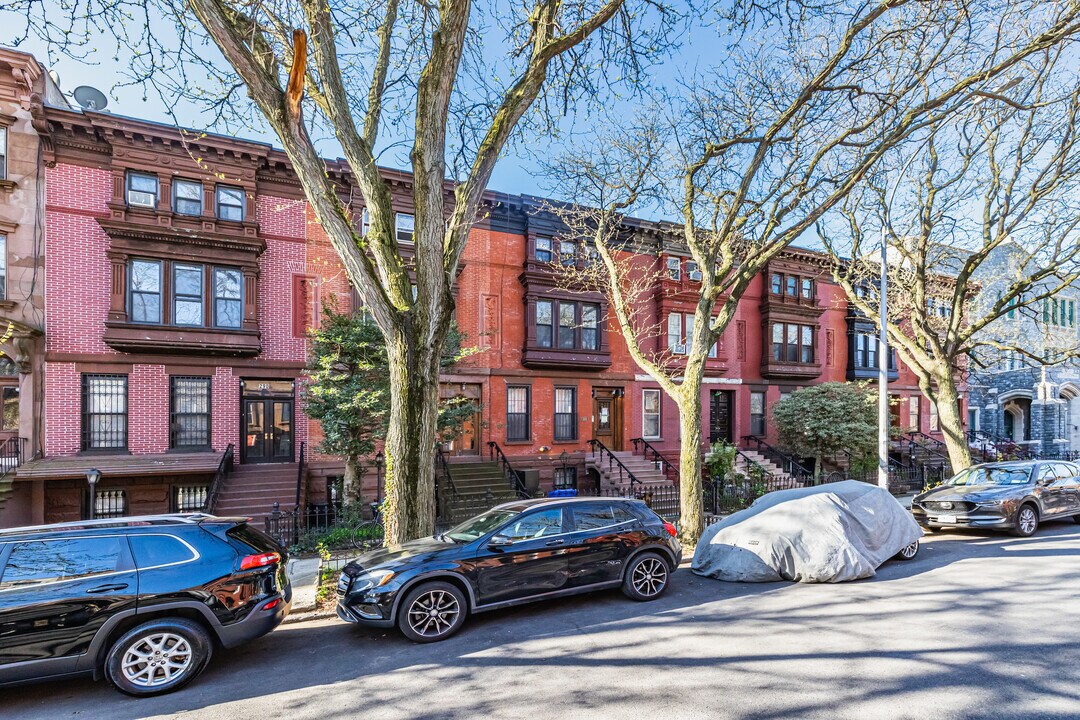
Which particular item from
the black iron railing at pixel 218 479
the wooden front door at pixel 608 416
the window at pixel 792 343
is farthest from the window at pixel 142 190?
the window at pixel 792 343

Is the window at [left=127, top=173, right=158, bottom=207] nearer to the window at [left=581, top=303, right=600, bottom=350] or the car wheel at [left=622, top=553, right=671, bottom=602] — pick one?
the window at [left=581, top=303, right=600, bottom=350]

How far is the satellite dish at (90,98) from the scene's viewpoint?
577 inches

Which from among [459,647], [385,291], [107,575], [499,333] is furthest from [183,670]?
[499,333]

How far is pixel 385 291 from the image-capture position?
24.6 feet

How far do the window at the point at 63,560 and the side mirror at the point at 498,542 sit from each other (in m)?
3.79

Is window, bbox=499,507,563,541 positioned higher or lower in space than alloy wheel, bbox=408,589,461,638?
higher

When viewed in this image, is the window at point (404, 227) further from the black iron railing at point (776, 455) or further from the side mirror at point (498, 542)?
the black iron railing at point (776, 455)

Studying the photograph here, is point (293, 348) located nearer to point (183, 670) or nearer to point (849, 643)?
point (183, 670)

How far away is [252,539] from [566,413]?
13.4m

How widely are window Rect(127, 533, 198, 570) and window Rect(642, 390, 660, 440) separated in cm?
1651

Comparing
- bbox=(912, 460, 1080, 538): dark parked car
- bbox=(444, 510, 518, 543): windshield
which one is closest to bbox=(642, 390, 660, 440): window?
bbox=(912, 460, 1080, 538): dark parked car

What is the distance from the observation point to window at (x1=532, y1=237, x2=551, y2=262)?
18.5 m

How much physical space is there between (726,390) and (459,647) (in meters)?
18.0

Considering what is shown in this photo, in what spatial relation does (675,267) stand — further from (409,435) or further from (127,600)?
(127,600)
